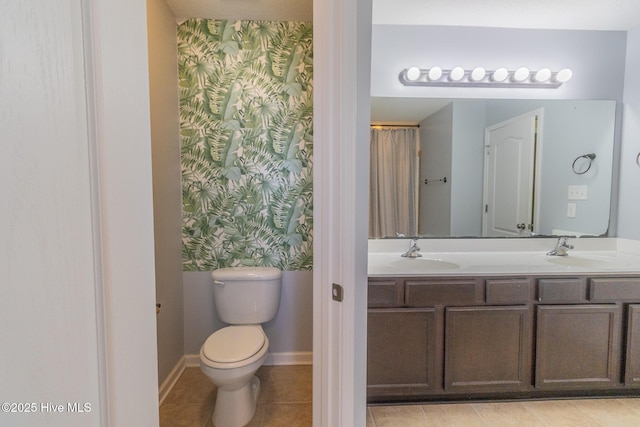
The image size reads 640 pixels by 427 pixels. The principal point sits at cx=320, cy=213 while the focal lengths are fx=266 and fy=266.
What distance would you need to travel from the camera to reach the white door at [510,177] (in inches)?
79.9

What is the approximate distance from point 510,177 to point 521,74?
748mm

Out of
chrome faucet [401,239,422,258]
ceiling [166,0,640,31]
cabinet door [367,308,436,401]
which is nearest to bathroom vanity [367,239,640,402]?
cabinet door [367,308,436,401]

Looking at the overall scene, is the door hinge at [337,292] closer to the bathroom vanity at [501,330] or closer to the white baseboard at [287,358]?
the bathroom vanity at [501,330]

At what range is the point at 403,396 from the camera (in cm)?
170

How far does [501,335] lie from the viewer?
168cm

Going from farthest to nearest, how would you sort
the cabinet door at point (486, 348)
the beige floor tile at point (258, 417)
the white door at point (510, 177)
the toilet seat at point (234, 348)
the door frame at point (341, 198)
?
the white door at point (510, 177)
the cabinet door at point (486, 348)
the beige floor tile at point (258, 417)
the toilet seat at point (234, 348)
the door frame at point (341, 198)

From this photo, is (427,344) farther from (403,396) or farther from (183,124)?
(183,124)

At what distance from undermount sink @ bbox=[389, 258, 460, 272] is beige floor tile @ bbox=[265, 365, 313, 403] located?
1.06 m

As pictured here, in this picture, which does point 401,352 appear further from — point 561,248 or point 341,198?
point 561,248

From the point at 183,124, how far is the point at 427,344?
2.29m

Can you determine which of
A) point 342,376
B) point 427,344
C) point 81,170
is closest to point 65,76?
point 81,170

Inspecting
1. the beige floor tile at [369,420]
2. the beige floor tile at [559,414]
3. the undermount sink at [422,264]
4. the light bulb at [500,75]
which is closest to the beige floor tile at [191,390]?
the beige floor tile at [369,420]

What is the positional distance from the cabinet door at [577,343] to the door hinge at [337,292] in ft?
5.01

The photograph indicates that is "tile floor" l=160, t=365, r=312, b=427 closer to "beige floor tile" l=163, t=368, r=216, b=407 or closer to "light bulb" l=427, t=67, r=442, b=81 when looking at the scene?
"beige floor tile" l=163, t=368, r=216, b=407
